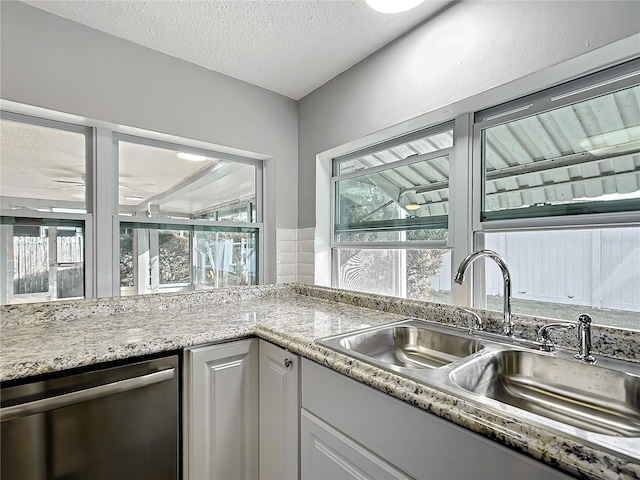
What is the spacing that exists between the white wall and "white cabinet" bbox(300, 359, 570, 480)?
130 centimetres

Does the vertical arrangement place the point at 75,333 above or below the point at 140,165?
below

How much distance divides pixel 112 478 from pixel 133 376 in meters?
0.36

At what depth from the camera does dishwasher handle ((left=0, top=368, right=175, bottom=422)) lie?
968 millimetres

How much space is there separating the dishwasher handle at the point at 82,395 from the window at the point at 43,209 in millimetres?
765

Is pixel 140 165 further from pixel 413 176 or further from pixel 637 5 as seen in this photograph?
pixel 637 5

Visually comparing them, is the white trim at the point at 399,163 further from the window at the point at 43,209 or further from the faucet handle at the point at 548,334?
the window at the point at 43,209

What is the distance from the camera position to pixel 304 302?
2057 millimetres

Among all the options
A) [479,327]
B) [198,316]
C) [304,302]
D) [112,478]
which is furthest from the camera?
[304,302]

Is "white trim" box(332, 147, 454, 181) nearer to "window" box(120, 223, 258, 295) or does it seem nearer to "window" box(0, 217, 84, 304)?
"window" box(120, 223, 258, 295)

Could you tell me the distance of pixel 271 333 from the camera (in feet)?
4.45

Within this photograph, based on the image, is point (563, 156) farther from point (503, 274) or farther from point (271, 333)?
point (271, 333)

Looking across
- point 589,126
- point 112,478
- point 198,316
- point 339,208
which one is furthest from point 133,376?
point 589,126

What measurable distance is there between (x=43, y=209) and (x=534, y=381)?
2211 mm

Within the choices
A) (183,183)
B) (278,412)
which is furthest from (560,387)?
(183,183)
